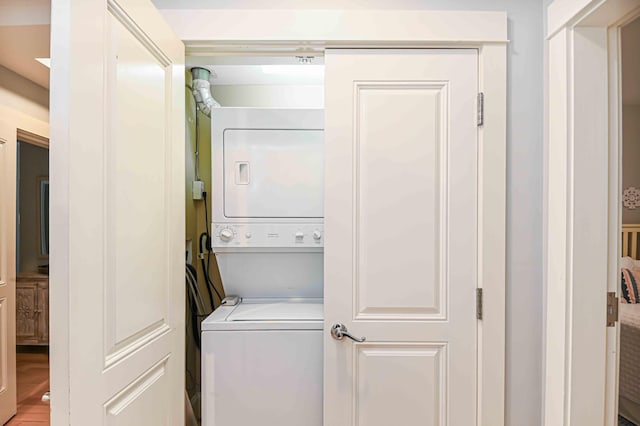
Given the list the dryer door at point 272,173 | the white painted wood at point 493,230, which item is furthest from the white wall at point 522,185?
the dryer door at point 272,173

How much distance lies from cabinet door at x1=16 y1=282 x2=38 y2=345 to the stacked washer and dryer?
2.63m

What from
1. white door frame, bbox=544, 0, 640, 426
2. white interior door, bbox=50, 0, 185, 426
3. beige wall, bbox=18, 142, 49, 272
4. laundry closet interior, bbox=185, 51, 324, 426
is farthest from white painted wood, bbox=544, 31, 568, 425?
beige wall, bbox=18, 142, 49, 272

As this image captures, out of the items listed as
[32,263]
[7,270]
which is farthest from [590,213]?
[32,263]

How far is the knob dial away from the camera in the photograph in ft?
6.11

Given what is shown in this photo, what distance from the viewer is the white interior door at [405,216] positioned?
4.46ft

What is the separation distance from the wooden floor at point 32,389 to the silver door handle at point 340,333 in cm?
215

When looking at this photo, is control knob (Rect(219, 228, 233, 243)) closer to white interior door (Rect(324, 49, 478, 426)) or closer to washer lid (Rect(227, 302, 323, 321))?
washer lid (Rect(227, 302, 323, 321))

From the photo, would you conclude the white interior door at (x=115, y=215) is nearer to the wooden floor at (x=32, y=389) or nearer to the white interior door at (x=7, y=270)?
the white interior door at (x=7, y=270)

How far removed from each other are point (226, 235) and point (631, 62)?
10.2 feet

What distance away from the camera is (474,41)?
4.38ft

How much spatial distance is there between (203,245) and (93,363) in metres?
1.61

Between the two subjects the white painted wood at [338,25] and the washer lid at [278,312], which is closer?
the white painted wood at [338,25]

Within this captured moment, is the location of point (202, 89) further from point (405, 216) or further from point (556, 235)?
point (556, 235)

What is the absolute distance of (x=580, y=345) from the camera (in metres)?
1.18
